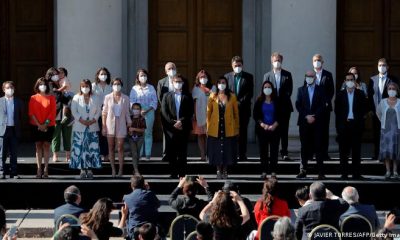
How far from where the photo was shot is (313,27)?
25.0 metres

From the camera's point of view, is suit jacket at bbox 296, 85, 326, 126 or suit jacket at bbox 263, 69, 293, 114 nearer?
suit jacket at bbox 296, 85, 326, 126

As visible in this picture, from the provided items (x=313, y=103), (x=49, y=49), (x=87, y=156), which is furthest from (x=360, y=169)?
(x=49, y=49)

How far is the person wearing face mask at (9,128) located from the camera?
73.0 ft

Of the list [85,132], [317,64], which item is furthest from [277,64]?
[85,132]

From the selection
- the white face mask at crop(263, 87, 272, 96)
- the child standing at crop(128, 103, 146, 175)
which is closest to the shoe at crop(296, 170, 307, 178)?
the white face mask at crop(263, 87, 272, 96)

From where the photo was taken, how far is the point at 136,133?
22641 mm

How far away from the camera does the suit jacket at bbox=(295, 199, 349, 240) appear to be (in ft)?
55.2

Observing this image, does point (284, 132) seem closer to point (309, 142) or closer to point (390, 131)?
point (309, 142)

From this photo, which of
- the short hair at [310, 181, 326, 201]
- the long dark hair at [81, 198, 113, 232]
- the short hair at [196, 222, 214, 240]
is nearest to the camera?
the short hair at [196, 222, 214, 240]

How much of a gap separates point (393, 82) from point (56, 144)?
638 cm

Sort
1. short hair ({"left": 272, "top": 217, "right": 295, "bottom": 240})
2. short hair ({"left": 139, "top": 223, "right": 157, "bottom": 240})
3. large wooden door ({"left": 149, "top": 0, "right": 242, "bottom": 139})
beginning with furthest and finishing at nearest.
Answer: large wooden door ({"left": 149, "top": 0, "right": 242, "bottom": 139}) → short hair ({"left": 139, "top": 223, "right": 157, "bottom": 240}) → short hair ({"left": 272, "top": 217, "right": 295, "bottom": 240})

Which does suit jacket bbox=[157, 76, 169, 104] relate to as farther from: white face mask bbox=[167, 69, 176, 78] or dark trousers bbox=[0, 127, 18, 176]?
dark trousers bbox=[0, 127, 18, 176]

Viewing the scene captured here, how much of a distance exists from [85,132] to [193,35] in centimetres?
539

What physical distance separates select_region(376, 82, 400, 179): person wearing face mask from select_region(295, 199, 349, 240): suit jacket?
18.1 feet
